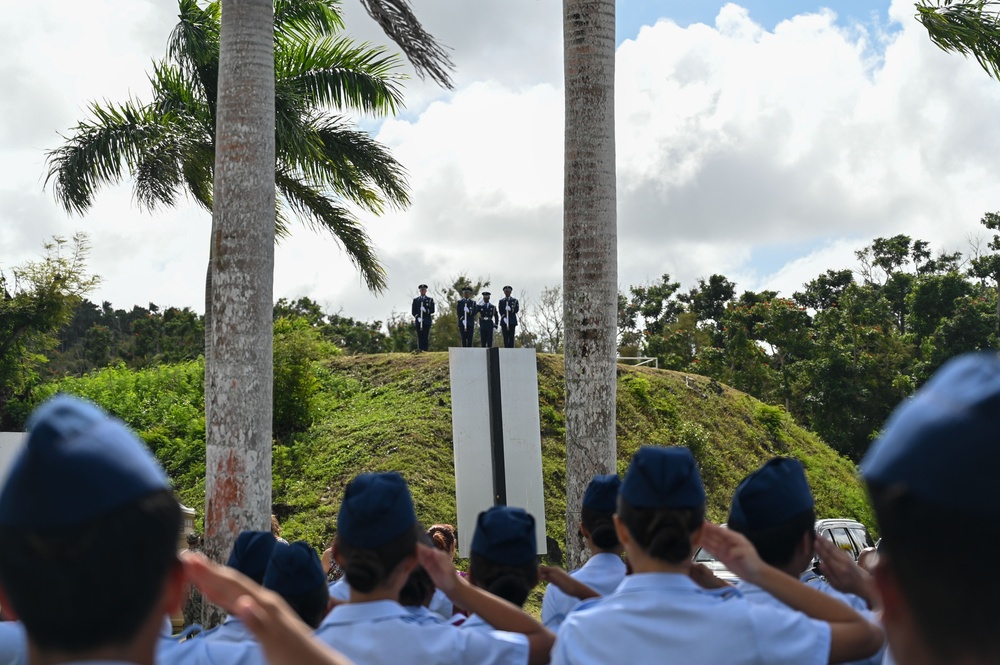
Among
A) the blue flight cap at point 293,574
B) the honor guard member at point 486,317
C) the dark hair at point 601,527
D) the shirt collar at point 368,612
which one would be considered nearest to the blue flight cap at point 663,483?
the shirt collar at point 368,612

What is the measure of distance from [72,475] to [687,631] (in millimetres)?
1628

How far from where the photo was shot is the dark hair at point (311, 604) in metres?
3.02

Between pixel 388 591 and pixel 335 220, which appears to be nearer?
pixel 388 591

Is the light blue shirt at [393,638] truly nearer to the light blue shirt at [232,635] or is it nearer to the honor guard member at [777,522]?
the light blue shirt at [232,635]

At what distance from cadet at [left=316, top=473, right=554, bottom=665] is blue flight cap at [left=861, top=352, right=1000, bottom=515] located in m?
1.64

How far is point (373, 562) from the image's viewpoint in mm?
2674

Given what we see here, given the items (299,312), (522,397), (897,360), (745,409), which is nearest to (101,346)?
(299,312)

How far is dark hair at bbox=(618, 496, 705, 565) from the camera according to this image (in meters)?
2.58

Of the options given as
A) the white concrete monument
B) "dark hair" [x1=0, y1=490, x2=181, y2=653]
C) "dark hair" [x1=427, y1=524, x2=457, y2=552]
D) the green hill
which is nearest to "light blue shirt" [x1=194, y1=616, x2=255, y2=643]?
"dark hair" [x1=0, y1=490, x2=181, y2=653]

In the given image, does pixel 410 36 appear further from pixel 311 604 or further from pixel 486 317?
pixel 486 317

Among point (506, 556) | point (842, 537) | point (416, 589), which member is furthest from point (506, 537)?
point (842, 537)

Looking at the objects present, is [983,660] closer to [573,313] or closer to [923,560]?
[923,560]

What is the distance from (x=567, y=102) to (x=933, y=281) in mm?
30785

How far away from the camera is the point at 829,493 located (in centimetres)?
2492
